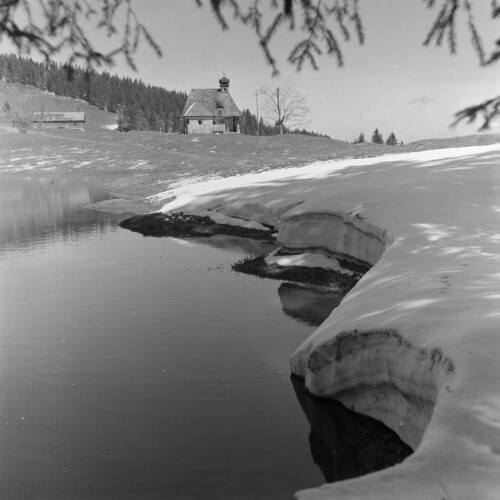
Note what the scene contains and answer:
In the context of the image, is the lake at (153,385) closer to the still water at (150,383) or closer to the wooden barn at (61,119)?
the still water at (150,383)

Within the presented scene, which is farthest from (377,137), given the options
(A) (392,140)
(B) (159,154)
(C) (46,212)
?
(C) (46,212)

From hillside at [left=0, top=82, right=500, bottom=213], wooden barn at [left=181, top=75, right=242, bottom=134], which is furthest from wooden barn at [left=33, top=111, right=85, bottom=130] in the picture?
hillside at [left=0, top=82, right=500, bottom=213]

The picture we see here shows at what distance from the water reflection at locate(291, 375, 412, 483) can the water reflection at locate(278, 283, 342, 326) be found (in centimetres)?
553

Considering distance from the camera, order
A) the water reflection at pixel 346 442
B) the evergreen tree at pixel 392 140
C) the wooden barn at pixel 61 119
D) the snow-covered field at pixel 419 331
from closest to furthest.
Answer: the snow-covered field at pixel 419 331
the water reflection at pixel 346 442
the evergreen tree at pixel 392 140
the wooden barn at pixel 61 119

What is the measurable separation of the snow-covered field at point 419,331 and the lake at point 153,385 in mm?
1298

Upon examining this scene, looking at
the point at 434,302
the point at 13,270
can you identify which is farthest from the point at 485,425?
the point at 13,270

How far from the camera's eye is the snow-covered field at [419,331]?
582 cm

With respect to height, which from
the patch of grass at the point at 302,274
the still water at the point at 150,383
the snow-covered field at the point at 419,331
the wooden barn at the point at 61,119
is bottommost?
the wooden barn at the point at 61,119

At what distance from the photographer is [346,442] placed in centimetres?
1027

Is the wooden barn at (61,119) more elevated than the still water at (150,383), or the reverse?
the still water at (150,383)

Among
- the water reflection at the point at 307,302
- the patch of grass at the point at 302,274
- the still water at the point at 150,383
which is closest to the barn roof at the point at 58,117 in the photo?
the still water at the point at 150,383

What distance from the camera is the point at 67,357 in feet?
45.7

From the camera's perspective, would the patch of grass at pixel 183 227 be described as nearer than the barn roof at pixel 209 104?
Yes

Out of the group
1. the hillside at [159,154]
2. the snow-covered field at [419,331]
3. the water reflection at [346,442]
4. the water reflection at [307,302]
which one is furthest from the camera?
the hillside at [159,154]
